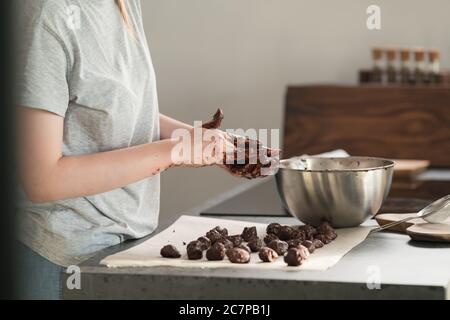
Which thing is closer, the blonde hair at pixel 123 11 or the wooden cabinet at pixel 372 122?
the blonde hair at pixel 123 11

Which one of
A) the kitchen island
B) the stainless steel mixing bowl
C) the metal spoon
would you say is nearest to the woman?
the kitchen island

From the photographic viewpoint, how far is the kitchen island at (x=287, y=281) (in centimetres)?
94

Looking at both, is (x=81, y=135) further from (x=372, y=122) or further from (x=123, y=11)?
(x=372, y=122)

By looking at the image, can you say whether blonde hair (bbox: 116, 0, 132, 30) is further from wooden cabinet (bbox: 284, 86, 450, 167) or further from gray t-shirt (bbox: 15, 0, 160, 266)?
wooden cabinet (bbox: 284, 86, 450, 167)

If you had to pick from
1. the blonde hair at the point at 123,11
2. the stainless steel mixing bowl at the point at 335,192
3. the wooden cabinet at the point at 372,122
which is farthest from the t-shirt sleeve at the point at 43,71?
the wooden cabinet at the point at 372,122

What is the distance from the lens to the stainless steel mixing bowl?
1.28 m

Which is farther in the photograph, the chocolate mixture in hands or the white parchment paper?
the chocolate mixture in hands

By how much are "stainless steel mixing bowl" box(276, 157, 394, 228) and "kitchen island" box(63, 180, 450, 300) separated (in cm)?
18

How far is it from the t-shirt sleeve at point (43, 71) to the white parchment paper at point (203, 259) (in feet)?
0.85

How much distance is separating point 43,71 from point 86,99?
9cm

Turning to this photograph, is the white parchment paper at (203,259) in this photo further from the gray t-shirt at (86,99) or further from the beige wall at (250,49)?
the beige wall at (250,49)

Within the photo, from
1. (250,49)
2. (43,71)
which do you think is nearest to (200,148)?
(43,71)
